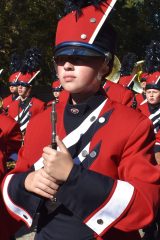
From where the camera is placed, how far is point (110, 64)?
2.44 m

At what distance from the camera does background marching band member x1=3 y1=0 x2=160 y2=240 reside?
2080mm

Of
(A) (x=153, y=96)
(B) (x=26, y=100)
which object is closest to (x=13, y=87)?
(B) (x=26, y=100)

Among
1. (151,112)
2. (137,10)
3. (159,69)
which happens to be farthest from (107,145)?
(137,10)

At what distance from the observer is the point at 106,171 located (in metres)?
2.24

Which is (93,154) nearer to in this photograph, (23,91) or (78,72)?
(78,72)

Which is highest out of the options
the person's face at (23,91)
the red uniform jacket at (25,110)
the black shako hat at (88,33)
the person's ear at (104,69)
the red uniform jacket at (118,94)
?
the black shako hat at (88,33)

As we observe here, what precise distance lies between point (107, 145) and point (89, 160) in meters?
0.10

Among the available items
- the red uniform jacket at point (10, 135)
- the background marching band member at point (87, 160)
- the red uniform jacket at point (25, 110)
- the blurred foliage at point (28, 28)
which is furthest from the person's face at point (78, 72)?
the blurred foliage at point (28, 28)

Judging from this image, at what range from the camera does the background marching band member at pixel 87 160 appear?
208 cm

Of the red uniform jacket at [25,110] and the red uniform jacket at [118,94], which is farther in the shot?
the red uniform jacket at [25,110]

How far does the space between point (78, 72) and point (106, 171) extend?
0.43 m

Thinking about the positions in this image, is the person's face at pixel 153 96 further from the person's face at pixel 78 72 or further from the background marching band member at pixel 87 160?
the person's face at pixel 78 72

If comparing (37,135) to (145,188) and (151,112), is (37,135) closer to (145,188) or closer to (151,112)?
(145,188)

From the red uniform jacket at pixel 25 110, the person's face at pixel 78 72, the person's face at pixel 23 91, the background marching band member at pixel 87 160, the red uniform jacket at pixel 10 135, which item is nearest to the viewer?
the background marching band member at pixel 87 160
